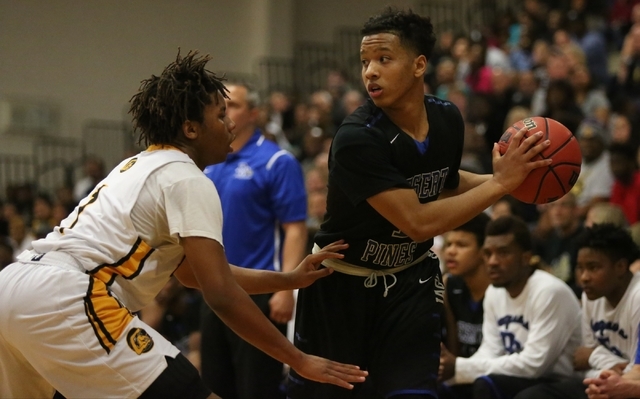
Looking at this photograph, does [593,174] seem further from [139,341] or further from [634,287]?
[139,341]

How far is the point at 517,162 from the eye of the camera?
402 cm

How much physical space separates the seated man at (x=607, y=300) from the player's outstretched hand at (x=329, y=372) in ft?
7.27

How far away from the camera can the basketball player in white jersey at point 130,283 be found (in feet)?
11.8

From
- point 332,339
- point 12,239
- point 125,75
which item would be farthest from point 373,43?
point 125,75

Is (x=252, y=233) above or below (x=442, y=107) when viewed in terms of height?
below

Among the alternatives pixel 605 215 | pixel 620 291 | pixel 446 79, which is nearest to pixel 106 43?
pixel 446 79

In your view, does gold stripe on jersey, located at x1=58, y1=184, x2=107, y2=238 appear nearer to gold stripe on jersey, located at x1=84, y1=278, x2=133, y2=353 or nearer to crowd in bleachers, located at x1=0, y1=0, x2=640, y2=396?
gold stripe on jersey, located at x1=84, y1=278, x2=133, y2=353

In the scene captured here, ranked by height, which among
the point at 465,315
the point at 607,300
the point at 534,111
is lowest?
the point at 465,315

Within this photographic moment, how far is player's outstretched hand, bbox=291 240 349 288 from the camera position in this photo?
443 cm

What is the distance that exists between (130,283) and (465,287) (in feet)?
11.5

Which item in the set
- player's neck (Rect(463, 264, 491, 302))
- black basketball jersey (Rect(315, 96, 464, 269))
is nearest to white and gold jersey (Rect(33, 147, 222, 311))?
black basketball jersey (Rect(315, 96, 464, 269))

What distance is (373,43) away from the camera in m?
4.37

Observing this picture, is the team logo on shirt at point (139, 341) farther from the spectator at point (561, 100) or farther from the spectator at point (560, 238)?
the spectator at point (561, 100)

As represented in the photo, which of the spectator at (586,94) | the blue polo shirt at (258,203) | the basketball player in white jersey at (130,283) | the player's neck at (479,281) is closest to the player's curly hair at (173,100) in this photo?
the basketball player in white jersey at (130,283)
